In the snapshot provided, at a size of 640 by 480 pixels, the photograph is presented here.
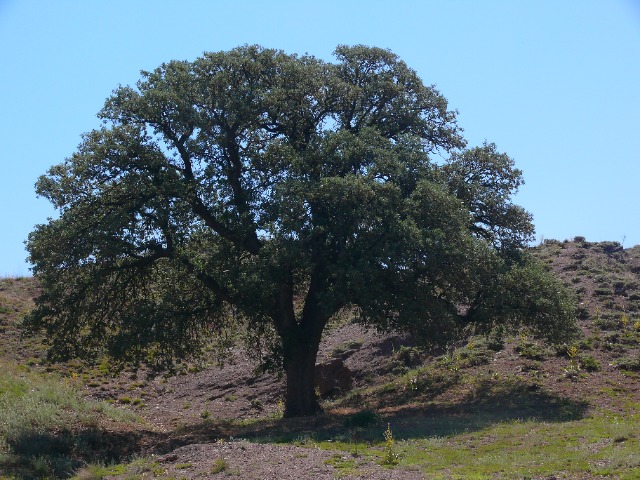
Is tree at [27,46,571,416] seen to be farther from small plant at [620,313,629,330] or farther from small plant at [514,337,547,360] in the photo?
small plant at [620,313,629,330]

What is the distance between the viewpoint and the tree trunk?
20641 millimetres

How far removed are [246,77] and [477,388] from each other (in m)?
10.9

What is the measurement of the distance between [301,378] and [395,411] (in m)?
2.70

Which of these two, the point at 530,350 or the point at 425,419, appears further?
the point at 530,350

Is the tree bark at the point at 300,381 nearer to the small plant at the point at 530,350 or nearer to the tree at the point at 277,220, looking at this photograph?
the tree at the point at 277,220

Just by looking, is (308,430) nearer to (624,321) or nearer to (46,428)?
(46,428)

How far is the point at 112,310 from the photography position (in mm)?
20297

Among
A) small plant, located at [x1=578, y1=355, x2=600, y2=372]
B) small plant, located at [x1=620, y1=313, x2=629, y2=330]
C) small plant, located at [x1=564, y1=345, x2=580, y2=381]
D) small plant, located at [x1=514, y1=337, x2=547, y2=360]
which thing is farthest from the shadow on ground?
small plant, located at [x1=620, y1=313, x2=629, y2=330]

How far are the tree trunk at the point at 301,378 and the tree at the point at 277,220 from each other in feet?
0.13

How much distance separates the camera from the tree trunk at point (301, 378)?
20641mm

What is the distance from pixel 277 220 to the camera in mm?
18469

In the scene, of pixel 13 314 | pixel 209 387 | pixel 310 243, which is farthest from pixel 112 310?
pixel 13 314

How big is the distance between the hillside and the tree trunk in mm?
744

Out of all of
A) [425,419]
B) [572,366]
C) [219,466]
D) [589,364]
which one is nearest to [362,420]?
[425,419]
